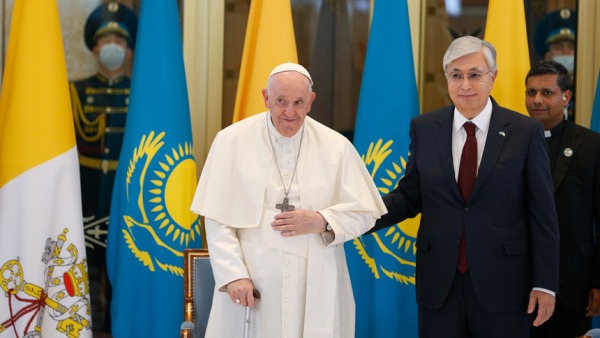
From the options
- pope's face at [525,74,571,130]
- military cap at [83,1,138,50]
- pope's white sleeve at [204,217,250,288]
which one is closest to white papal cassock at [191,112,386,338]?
A: pope's white sleeve at [204,217,250,288]

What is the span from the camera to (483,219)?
6.81ft

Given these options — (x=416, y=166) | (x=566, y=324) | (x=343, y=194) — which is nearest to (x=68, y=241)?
(x=343, y=194)

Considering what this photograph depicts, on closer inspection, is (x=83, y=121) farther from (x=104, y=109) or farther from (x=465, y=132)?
(x=465, y=132)

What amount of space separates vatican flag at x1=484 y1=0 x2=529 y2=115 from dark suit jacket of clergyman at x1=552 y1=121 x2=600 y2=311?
0.52 metres

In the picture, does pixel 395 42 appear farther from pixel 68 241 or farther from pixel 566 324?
pixel 68 241

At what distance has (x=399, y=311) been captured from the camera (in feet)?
10.1

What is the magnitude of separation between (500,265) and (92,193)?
8.40ft

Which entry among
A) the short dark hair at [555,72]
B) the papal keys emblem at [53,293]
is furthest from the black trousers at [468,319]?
the papal keys emblem at [53,293]

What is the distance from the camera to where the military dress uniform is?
11.2 feet

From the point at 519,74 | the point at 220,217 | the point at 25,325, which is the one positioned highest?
the point at 519,74

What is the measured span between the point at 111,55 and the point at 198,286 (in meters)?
1.66

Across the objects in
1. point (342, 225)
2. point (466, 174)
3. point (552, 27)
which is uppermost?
point (552, 27)

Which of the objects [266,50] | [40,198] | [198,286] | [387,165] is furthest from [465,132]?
[40,198]

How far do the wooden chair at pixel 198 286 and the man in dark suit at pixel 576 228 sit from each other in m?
1.68
